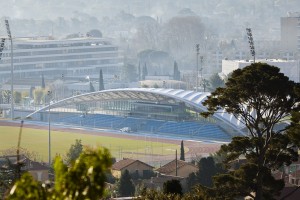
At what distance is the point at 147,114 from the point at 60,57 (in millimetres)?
47805

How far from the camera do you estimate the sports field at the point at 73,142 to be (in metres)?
46.0

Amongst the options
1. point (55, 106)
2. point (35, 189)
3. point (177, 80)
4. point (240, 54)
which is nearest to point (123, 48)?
point (240, 54)

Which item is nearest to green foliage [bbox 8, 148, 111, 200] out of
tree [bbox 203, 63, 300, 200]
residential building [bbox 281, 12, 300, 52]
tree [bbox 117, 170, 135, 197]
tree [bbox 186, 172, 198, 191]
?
tree [bbox 203, 63, 300, 200]

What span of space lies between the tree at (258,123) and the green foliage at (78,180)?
43.4 ft

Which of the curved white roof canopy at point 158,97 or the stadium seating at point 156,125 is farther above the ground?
the curved white roof canopy at point 158,97

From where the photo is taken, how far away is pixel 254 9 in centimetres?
16612

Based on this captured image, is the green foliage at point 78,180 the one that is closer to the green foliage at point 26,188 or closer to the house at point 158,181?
the green foliage at point 26,188

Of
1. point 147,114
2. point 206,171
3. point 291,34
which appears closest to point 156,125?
point 147,114

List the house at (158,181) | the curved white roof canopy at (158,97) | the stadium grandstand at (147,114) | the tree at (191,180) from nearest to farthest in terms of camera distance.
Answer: the tree at (191,180)
the house at (158,181)
the curved white roof canopy at (158,97)
the stadium grandstand at (147,114)

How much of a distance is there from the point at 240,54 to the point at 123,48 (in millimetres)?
21505

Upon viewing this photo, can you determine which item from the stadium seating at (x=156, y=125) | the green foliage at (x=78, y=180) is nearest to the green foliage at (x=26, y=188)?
the green foliage at (x=78, y=180)

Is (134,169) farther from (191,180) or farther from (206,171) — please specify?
(206,171)

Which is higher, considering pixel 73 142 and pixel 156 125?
pixel 156 125

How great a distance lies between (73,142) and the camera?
48844mm
